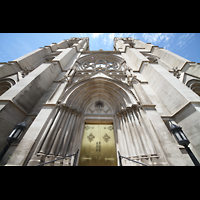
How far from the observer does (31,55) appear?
8.00 m

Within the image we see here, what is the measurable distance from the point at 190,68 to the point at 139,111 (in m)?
5.93

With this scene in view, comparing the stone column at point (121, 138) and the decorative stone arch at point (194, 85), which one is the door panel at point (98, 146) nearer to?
the stone column at point (121, 138)

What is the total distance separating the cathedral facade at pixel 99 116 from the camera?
323cm

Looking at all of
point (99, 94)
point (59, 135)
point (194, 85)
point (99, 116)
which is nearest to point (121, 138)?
point (99, 116)

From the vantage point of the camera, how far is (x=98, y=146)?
15.4 feet

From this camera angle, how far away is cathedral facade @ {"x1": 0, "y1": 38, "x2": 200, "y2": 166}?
3.23 meters

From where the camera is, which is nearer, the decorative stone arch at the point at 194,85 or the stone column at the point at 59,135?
the stone column at the point at 59,135

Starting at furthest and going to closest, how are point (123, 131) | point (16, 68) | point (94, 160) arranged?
point (16, 68), point (123, 131), point (94, 160)

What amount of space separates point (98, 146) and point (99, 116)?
70.5 inches

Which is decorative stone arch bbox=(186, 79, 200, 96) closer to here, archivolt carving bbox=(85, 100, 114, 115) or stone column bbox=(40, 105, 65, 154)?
archivolt carving bbox=(85, 100, 114, 115)

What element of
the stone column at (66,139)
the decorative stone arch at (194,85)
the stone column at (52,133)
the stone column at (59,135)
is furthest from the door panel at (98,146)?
the decorative stone arch at (194,85)
